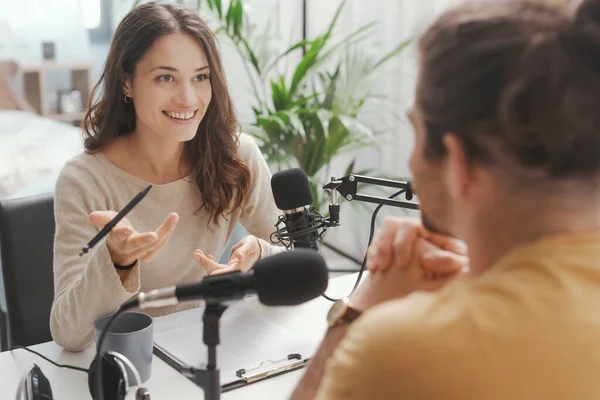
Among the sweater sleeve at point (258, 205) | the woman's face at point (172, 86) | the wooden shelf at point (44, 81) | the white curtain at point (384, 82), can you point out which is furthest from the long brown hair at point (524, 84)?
the wooden shelf at point (44, 81)

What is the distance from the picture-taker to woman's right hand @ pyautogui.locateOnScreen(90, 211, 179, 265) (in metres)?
1.21

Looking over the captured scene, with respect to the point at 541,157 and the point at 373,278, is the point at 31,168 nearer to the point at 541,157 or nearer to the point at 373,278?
the point at 373,278

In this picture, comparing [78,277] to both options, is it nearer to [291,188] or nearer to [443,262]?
[291,188]

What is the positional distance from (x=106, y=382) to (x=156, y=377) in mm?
176

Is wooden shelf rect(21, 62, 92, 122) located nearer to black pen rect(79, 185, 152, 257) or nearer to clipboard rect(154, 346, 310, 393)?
clipboard rect(154, 346, 310, 393)

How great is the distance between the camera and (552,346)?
57 centimetres

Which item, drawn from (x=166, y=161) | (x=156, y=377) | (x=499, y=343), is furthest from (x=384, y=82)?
(x=499, y=343)

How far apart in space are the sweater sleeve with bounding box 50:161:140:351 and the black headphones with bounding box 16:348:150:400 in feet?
0.91

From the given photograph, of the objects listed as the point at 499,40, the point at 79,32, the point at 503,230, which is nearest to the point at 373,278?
the point at 503,230

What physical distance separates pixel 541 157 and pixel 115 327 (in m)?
0.88

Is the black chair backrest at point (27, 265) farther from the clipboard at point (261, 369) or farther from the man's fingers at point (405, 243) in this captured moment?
the man's fingers at point (405, 243)

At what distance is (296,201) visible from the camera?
135cm

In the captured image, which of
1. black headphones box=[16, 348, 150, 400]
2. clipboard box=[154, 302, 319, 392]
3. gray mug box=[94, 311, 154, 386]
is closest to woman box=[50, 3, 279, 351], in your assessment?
clipboard box=[154, 302, 319, 392]

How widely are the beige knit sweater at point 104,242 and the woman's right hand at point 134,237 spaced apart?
0.09 metres
